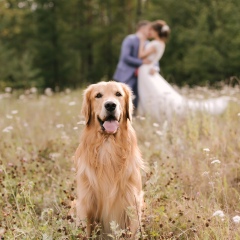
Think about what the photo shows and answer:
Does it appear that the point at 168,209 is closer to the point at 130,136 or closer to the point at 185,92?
the point at 130,136

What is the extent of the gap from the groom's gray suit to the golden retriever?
4.73 metres

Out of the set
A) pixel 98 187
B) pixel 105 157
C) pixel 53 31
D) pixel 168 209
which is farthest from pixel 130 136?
pixel 53 31

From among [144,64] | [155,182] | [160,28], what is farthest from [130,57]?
[155,182]

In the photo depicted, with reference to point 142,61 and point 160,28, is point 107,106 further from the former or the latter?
point 160,28

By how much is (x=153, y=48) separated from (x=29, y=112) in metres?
2.73

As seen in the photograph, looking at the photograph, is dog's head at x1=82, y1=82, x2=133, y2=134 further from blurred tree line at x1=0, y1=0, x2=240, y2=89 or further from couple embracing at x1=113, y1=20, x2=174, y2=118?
blurred tree line at x1=0, y1=0, x2=240, y2=89

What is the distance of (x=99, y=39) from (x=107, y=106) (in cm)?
2337

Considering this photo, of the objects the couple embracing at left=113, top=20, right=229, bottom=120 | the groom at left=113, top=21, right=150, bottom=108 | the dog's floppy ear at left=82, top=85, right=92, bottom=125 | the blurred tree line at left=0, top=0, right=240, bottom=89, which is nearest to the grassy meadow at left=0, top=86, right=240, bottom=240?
the dog's floppy ear at left=82, top=85, right=92, bottom=125

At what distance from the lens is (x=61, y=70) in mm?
25516

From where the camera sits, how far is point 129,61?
315 inches

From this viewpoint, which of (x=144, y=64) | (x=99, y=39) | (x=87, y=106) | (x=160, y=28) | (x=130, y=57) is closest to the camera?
(x=87, y=106)

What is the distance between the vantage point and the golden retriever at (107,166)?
3145 millimetres

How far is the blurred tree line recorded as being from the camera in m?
18.2

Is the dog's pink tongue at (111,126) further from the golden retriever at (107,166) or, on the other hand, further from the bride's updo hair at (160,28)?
the bride's updo hair at (160,28)
